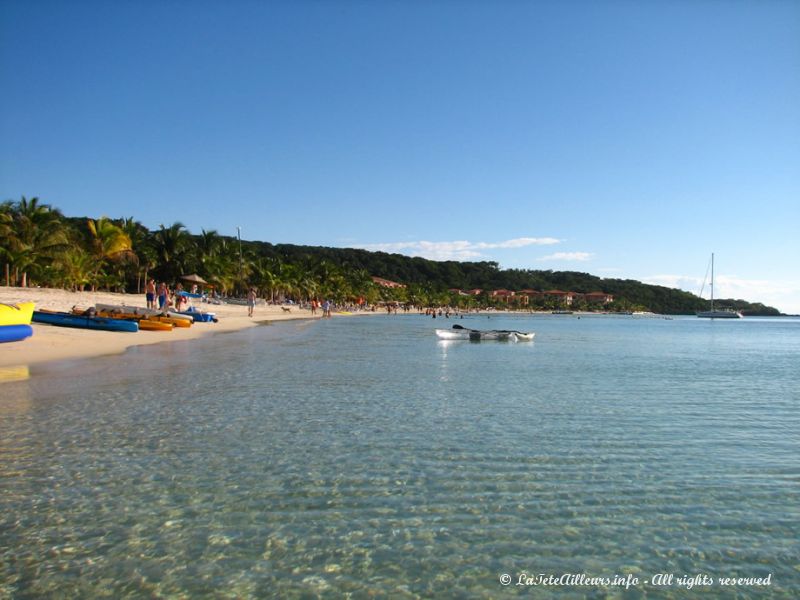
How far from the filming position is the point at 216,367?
1706cm

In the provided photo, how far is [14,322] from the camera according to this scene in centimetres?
1861

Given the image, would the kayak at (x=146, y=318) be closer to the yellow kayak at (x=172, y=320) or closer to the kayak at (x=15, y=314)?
the yellow kayak at (x=172, y=320)

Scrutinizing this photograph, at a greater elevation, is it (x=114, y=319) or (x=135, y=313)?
(x=135, y=313)

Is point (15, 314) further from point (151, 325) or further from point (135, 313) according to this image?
point (151, 325)

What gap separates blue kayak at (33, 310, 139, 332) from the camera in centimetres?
2614

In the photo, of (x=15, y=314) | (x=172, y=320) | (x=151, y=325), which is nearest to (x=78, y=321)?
(x=151, y=325)

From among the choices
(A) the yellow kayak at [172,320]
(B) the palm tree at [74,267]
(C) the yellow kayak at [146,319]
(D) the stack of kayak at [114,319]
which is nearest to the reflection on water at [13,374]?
(D) the stack of kayak at [114,319]

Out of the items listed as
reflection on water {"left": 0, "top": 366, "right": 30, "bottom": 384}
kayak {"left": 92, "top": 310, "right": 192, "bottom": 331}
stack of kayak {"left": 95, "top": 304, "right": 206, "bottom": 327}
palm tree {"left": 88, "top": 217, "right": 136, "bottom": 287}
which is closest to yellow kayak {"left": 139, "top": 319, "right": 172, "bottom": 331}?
kayak {"left": 92, "top": 310, "right": 192, "bottom": 331}

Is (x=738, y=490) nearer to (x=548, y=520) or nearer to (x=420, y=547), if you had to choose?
(x=548, y=520)

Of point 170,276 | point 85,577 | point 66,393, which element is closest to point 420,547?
point 85,577

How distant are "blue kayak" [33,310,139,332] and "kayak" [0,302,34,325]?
7154 millimetres

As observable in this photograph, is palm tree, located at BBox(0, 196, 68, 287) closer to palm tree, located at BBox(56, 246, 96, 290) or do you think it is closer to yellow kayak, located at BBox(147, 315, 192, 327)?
palm tree, located at BBox(56, 246, 96, 290)

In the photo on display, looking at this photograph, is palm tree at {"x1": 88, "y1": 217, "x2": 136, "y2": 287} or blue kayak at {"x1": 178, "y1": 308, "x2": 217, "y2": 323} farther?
palm tree at {"x1": 88, "y1": 217, "x2": 136, "y2": 287}

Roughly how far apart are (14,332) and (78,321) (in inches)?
323
